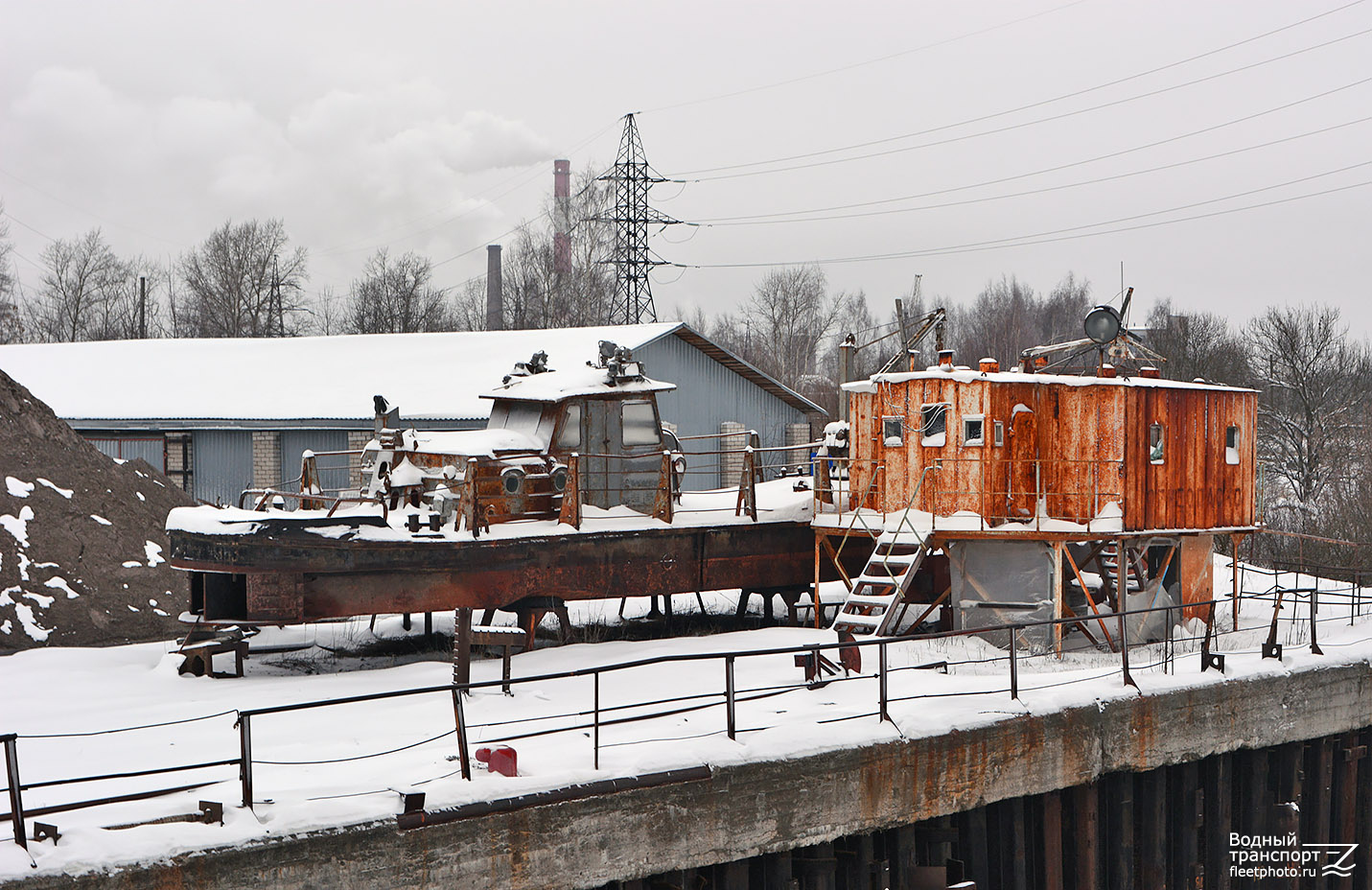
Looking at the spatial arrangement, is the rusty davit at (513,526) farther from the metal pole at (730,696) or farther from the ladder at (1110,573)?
the metal pole at (730,696)

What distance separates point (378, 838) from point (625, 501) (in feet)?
29.3

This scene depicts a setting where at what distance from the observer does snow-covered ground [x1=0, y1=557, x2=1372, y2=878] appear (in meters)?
8.83

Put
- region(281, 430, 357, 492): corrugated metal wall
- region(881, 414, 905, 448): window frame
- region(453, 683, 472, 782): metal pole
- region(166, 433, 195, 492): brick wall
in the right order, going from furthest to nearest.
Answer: region(166, 433, 195, 492): brick wall, region(281, 430, 357, 492): corrugated metal wall, region(881, 414, 905, 448): window frame, region(453, 683, 472, 782): metal pole

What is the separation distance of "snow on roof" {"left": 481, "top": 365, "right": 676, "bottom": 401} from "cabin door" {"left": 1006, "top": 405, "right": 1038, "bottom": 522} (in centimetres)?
484

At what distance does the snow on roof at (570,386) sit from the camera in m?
16.8

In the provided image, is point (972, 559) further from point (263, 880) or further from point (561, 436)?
point (263, 880)

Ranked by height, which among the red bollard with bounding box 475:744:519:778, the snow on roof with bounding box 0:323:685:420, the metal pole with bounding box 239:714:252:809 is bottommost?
the red bollard with bounding box 475:744:519:778

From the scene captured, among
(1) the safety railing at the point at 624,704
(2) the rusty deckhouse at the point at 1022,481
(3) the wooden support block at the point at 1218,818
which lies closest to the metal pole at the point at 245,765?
(1) the safety railing at the point at 624,704

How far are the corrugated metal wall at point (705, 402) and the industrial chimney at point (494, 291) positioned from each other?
76.3 ft

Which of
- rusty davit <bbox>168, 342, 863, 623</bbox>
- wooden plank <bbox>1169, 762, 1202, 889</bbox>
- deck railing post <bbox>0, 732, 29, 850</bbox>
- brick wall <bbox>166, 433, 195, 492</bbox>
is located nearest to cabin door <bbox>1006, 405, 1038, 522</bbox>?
rusty davit <bbox>168, 342, 863, 623</bbox>

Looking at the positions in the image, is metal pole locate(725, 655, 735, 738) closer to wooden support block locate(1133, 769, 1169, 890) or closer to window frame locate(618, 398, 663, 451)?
wooden support block locate(1133, 769, 1169, 890)

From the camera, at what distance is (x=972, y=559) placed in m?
16.2

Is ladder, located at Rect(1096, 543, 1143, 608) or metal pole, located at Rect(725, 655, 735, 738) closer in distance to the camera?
metal pole, located at Rect(725, 655, 735, 738)

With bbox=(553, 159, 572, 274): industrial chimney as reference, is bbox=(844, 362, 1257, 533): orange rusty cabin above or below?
below
